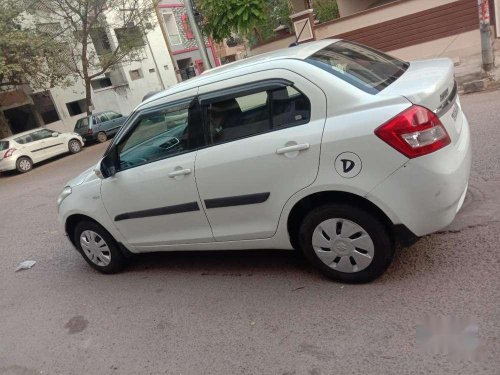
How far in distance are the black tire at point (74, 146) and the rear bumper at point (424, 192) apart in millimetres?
18208

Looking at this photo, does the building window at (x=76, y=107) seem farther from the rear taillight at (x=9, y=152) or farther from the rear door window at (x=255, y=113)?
the rear door window at (x=255, y=113)

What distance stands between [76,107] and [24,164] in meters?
10.7

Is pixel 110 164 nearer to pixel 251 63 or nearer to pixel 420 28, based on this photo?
pixel 251 63

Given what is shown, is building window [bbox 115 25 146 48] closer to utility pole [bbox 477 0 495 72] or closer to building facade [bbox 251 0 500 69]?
building facade [bbox 251 0 500 69]

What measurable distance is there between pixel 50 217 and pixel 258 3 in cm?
1131

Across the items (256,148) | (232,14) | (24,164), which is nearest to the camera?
(256,148)

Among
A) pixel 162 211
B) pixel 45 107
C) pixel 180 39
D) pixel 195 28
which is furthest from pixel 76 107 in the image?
pixel 162 211

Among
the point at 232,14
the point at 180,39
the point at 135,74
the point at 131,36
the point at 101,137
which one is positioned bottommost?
A: the point at 101,137

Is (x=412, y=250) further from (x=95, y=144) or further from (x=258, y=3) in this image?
(x=95, y=144)

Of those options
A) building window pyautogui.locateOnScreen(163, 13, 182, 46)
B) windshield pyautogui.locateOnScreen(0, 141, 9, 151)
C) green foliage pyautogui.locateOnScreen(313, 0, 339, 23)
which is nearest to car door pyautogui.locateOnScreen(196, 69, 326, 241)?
windshield pyautogui.locateOnScreen(0, 141, 9, 151)

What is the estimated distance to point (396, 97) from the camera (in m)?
3.06

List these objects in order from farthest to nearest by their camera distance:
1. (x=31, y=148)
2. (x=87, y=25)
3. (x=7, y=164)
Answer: (x=87, y=25), (x=31, y=148), (x=7, y=164)

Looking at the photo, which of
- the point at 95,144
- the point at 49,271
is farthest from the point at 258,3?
the point at 49,271

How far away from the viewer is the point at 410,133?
2.95 meters
